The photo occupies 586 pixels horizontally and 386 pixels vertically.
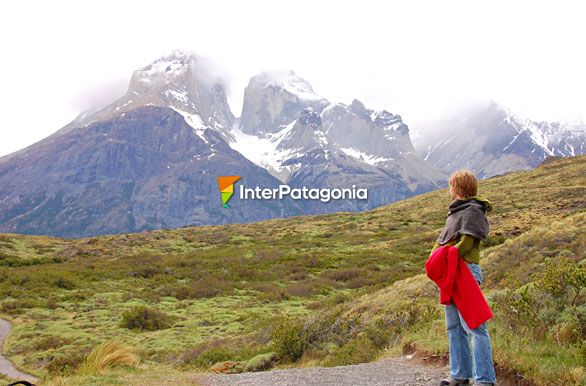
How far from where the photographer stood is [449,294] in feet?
21.5

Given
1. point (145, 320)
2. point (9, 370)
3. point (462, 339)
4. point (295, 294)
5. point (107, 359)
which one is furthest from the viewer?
point (295, 294)

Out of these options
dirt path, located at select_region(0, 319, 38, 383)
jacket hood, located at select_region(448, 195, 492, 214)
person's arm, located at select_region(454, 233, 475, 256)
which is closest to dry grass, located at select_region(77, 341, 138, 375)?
dirt path, located at select_region(0, 319, 38, 383)

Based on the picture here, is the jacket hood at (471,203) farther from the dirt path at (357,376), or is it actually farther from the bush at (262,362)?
the bush at (262,362)

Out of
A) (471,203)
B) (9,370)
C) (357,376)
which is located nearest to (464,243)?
(471,203)

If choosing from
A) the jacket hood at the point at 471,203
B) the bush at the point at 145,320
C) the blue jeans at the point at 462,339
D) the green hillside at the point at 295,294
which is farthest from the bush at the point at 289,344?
the bush at the point at 145,320

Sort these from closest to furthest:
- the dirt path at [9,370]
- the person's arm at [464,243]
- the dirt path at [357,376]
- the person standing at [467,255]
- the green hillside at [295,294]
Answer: the person standing at [467,255] < the person's arm at [464,243] < the dirt path at [357,376] < the green hillside at [295,294] < the dirt path at [9,370]

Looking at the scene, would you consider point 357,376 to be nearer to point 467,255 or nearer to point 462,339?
point 462,339

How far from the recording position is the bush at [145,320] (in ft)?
79.7

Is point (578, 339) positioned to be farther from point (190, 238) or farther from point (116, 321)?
point (190, 238)

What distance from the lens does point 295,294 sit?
31.1 metres

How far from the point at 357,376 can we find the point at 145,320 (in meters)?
18.3

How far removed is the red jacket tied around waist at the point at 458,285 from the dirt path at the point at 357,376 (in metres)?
1.67

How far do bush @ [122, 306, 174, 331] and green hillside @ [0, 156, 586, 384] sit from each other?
0.07 meters

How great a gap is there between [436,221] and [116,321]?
1798 inches
